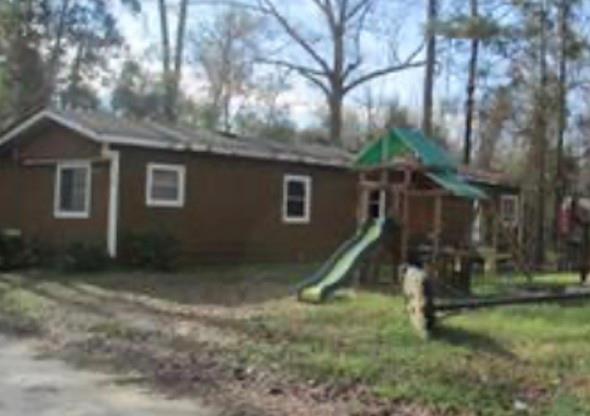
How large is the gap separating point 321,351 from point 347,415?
291 centimetres

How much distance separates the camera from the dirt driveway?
911 centimetres

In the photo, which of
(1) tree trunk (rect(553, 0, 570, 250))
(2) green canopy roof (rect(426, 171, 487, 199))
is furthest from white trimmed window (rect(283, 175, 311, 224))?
(1) tree trunk (rect(553, 0, 570, 250))

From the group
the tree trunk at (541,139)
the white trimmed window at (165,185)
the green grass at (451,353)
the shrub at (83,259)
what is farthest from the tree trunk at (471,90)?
the green grass at (451,353)

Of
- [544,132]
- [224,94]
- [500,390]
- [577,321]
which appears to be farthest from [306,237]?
[224,94]

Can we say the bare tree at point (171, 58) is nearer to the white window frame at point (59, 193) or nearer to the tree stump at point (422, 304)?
the white window frame at point (59, 193)

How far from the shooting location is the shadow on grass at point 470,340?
11.7 meters

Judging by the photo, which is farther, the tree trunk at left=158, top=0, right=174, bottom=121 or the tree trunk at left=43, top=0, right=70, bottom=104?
the tree trunk at left=158, top=0, right=174, bottom=121

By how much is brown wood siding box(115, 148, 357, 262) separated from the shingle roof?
30 cm

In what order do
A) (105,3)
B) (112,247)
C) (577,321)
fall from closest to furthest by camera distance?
(577,321), (112,247), (105,3)

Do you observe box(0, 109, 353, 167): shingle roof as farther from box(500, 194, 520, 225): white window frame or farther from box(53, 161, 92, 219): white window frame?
box(500, 194, 520, 225): white window frame

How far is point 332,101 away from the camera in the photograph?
4928cm

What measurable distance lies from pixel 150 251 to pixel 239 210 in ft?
11.9

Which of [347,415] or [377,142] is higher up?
[377,142]

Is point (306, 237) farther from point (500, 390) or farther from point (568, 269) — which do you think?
point (500, 390)
